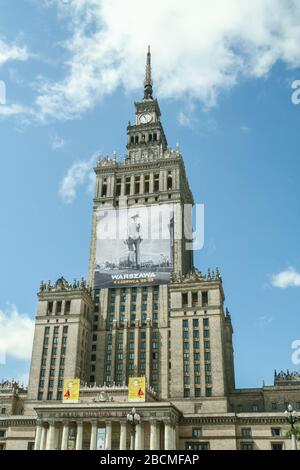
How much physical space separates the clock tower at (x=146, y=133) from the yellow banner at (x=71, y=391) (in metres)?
67.9

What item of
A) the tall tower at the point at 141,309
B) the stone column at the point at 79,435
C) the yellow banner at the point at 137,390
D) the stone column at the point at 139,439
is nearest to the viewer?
the stone column at the point at 139,439

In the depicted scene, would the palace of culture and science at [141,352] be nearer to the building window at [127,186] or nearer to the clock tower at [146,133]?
the building window at [127,186]

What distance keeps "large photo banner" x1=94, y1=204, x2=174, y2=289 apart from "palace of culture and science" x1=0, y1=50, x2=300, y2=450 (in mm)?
262

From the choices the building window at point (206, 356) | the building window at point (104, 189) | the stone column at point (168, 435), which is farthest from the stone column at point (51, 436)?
the building window at point (104, 189)

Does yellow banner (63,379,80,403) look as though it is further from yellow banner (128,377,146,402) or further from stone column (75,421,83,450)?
yellow banner (128,377,146,402)

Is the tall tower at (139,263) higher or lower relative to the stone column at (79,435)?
higher

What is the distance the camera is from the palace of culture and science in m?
89.4

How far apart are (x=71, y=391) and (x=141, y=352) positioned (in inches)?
→ 872

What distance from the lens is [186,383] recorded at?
99562 millimetres

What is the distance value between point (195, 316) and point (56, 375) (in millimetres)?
32514

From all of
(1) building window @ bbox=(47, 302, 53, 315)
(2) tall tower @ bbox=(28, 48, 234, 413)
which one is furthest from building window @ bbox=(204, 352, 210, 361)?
(1) building window @ bbox=(47, 302, 53, 315)

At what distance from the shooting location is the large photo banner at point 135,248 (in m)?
117

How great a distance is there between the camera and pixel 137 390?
8981 cm
